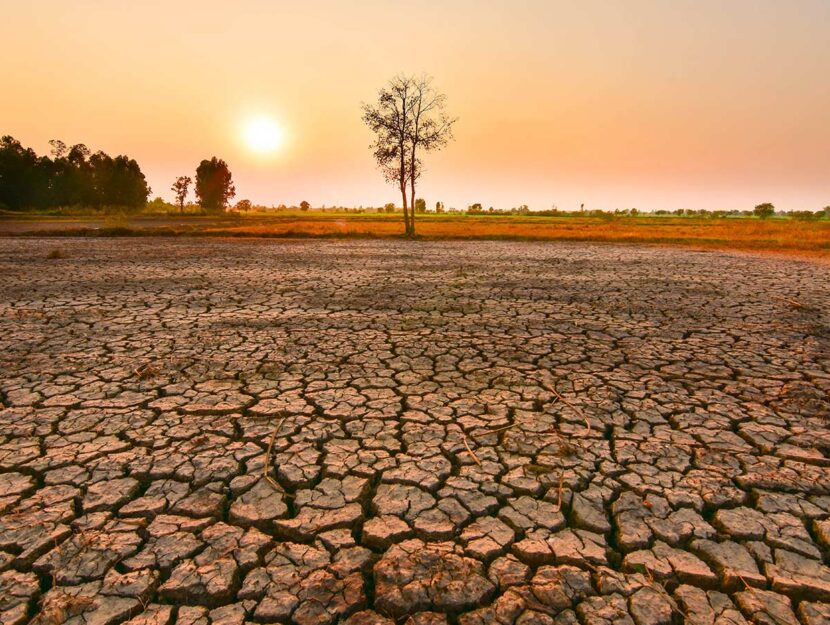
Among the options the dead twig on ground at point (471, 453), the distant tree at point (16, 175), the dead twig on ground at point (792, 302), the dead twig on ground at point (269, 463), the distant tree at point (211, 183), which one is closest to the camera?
the dead twig on ground at point (269, 463)

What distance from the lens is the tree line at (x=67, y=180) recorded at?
52.1m

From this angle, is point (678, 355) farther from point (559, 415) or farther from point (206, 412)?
point (206, 412)

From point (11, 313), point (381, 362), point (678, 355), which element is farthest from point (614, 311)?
point (11, 313)

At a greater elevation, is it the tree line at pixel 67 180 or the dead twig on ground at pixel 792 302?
the tree line at pixel 67 180

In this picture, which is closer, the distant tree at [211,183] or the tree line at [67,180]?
the tree line at [67,180]

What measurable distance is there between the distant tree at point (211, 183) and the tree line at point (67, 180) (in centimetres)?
777

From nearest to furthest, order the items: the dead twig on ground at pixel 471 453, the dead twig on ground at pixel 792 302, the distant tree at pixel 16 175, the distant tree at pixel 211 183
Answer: the dead twig on ground at pixel 471 453
the dead twig on ground at pixel 792 302
the distant tree at pixel 16 175
the distant tree at pixel 211 183

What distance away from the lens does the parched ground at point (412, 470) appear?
2.06 meters

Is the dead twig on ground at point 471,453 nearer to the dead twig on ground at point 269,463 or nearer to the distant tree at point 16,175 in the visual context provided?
the dead twig on ground at point 269,463

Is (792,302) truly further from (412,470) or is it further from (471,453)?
(412,470)

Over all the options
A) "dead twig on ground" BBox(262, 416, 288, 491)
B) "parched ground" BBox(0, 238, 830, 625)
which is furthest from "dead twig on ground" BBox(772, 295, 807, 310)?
"dead twig on ground" BBox(262, 416, 288, 491)

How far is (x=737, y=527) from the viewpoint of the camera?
250 centimetres

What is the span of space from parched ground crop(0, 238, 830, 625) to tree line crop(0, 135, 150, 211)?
199 feet

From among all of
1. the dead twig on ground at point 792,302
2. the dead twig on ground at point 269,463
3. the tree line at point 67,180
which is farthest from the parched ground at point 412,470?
the tree line at point 67,180
